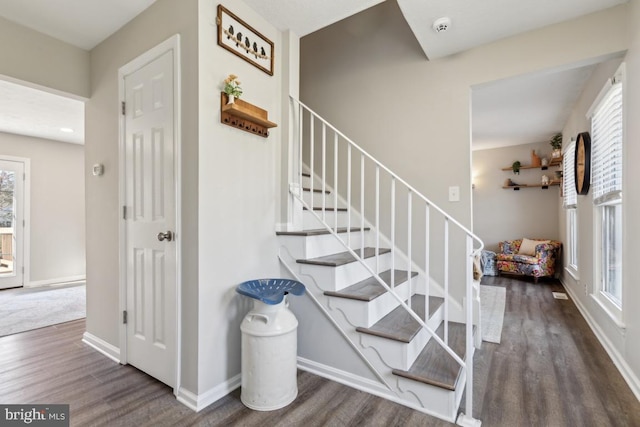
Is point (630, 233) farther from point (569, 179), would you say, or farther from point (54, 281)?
point (54, 281)

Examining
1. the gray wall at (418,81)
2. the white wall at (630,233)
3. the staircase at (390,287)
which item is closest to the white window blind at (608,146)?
the white wall at (630,233)

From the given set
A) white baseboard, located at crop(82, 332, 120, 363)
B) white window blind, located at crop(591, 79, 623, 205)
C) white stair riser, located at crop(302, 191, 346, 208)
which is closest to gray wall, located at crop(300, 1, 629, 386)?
white window blind, located at crop(591, 79, 623, 205)

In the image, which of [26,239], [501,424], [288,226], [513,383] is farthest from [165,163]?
[26,239]

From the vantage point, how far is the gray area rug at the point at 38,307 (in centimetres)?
308

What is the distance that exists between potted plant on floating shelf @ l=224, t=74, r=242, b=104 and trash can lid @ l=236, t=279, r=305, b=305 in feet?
3.64

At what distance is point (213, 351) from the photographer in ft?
6.01

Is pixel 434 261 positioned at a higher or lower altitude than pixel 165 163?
lower

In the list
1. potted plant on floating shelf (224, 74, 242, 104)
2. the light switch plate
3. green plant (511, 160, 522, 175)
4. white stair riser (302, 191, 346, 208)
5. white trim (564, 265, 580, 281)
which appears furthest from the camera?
green plant (511, 160, 522, 175)

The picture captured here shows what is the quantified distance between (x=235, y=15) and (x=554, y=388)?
3.06 m

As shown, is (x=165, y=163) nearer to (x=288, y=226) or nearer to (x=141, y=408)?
(x=288, y=226)

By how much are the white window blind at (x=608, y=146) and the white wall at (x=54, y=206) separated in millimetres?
6979

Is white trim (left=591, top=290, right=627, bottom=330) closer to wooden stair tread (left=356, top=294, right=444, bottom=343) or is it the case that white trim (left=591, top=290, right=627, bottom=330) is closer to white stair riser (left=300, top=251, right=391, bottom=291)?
wooden stair tread (left=356, top=294, right=444, bottom=343)

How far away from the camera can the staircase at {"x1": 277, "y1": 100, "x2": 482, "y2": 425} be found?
1.72 meters

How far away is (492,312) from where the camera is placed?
11.2 ft
